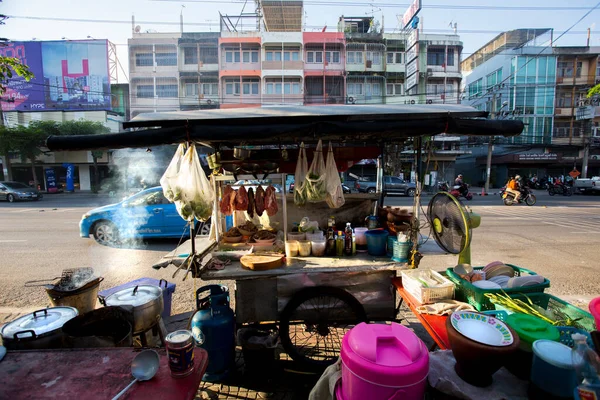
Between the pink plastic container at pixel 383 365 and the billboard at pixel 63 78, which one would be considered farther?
the billboard at pixel 63 78

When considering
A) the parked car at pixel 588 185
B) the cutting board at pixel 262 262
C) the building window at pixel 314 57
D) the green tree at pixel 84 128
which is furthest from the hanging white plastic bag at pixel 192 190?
the parked car at pixel 588 185

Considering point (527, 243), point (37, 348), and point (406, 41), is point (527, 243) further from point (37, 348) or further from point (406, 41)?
point (406, 41)

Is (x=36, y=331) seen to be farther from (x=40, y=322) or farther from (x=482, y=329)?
(x=482, y=329)

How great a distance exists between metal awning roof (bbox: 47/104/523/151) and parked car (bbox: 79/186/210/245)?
540cm

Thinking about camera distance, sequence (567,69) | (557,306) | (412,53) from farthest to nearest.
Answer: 1. (567,69)
2. (412,53)
3. (557,306)

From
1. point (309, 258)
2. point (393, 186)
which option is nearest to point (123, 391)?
point (309, 258)

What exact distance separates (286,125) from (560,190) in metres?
27.8

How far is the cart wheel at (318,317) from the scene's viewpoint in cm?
327

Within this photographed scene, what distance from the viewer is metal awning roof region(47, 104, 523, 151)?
2932mm

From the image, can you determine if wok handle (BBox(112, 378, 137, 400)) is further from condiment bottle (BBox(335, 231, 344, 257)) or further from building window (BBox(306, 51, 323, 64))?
building window (BBox(306, 51, 323, 64))

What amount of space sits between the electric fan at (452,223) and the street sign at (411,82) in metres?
26.5

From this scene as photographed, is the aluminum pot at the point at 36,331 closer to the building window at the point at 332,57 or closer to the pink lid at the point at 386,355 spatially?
the pink lid at the point at 386,355

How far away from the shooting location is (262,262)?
10.5 feet

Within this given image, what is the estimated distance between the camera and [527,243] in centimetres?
809
